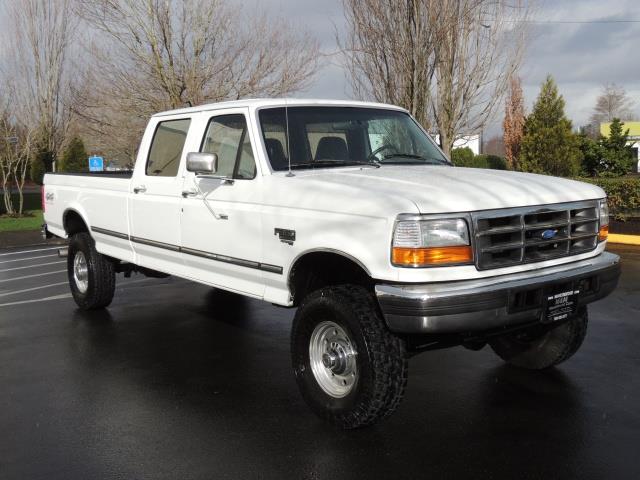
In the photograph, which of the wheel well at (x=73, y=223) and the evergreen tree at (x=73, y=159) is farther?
the evergreen tree at (x=73, y=159)

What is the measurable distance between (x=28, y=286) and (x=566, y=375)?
7.50 m

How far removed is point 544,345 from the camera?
207 inches

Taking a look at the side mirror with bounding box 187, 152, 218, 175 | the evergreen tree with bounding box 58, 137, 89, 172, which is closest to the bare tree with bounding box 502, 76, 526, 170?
the evergreen tree with bounding box 58, 137, 89, 172

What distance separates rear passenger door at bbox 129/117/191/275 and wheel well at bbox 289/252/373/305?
1517mm

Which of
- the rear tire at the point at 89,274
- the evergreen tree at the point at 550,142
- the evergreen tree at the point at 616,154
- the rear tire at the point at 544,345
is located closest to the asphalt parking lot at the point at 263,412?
the rear tire at the point at 544,345

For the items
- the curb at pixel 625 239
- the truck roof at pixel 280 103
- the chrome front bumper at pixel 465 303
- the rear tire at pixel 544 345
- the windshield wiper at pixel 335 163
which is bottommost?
the curb at pixel 625 239

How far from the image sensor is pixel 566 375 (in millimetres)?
5230

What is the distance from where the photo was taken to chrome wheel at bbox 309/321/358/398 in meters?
4.32

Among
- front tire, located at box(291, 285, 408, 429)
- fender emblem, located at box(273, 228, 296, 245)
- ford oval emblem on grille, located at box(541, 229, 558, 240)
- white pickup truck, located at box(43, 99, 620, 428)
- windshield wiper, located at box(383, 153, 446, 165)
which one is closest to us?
white pickup truck, located at box(43, 99, 620, 428)

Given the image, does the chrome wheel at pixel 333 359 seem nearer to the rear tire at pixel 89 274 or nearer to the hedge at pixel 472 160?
the rear tire at pixel 89 274

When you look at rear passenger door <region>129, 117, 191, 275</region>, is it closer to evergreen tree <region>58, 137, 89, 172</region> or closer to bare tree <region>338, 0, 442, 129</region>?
bare tree <region>338, 0, 442, 129</region>

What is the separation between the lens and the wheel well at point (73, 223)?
25.5ft

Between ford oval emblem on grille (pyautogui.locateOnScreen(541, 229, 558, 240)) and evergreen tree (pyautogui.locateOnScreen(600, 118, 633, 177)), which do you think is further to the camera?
evergreen tree (pyautogui.locateOnScreen(600, 118, 633, 177))

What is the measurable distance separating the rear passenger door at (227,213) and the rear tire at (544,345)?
2005 millimetres
